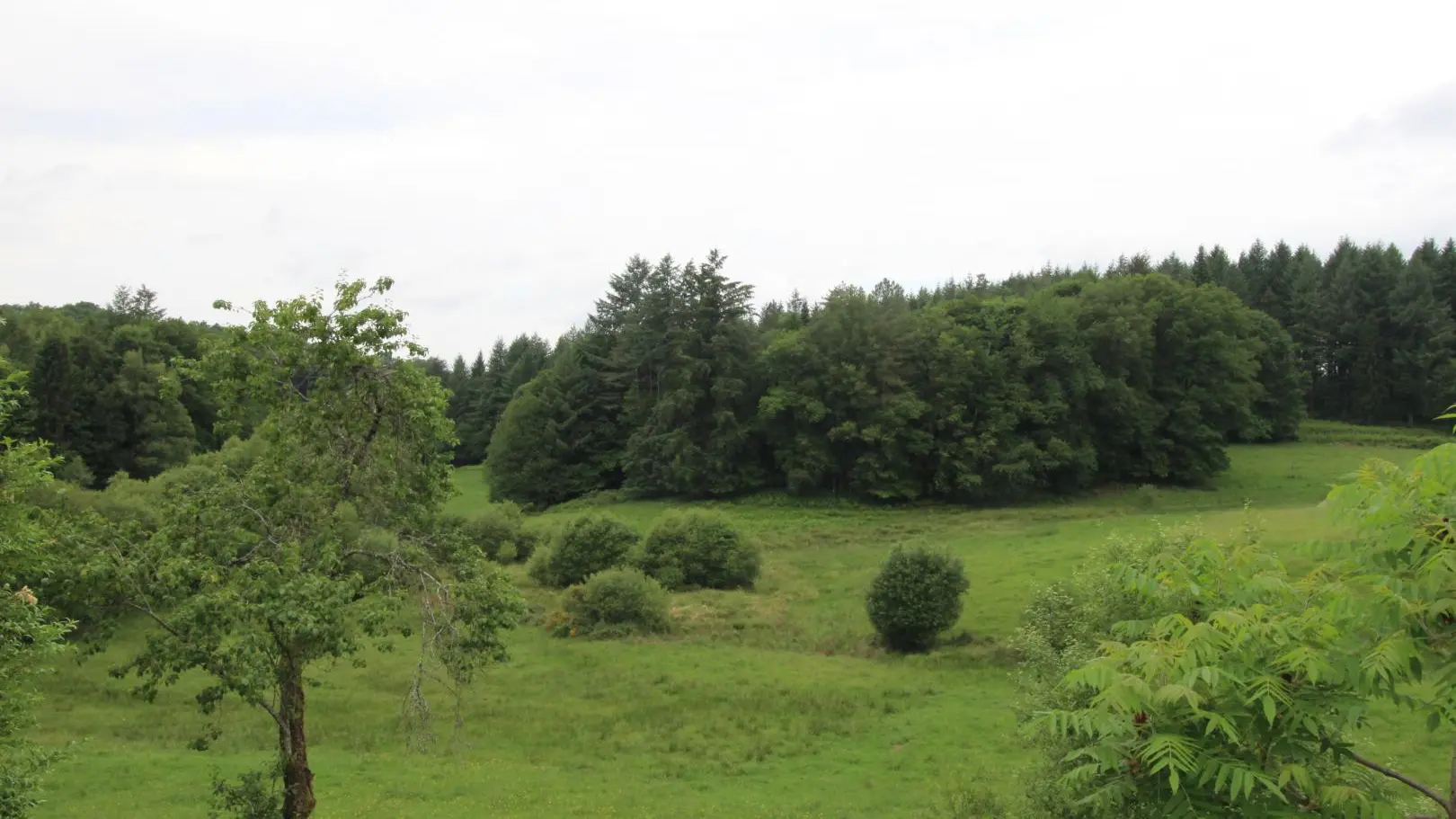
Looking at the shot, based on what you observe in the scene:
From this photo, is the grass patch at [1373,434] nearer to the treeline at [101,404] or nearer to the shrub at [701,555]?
the shrub at [701,555]

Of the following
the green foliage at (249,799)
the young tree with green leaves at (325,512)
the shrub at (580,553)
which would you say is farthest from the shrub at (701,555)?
the green foliage at (249,799)

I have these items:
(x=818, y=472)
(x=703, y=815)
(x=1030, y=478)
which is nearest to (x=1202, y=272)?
(x=1030, y=478)

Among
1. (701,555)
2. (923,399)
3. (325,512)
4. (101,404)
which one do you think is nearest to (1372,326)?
(923,399)

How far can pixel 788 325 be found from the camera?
82.2 m

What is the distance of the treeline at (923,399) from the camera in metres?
63.3

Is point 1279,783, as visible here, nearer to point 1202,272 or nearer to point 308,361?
point 308,361

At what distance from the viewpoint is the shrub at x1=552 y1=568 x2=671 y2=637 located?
34.8 metres

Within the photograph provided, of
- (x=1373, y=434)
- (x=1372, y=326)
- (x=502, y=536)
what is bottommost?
(x=502, y=536)

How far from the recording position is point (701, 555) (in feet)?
136

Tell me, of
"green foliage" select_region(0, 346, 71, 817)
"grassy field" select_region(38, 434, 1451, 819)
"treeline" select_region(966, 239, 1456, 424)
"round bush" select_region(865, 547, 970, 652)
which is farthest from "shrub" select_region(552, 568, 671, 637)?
"treeline" select_region(966, 239, 1456, 424)

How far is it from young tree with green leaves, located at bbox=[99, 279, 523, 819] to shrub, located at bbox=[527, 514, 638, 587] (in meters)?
27.6

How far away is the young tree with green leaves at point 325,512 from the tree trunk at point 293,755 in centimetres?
2

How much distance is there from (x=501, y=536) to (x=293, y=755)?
36.8 meters

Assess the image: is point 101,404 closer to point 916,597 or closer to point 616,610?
point 616,610
